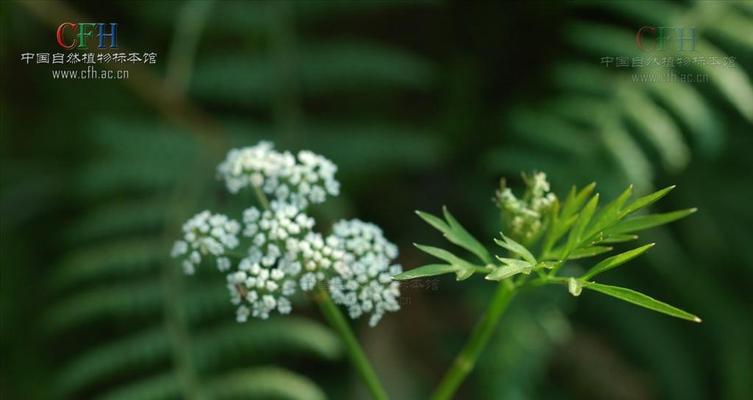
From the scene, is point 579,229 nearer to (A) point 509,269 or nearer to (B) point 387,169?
(A) point 509,269

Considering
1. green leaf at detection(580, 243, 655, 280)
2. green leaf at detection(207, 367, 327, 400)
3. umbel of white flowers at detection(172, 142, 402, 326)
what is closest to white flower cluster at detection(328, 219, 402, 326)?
umbel of white flowers at detection(172, 142, 402, 326)

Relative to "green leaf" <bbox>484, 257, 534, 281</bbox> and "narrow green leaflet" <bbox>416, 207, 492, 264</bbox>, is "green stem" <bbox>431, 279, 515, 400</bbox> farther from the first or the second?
"green leaf" <bbox>484, 257, 534, 281</bbox>

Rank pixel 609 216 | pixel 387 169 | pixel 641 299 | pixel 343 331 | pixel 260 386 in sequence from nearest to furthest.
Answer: pixel 641 299 → pixel 609 216 → pixel 343 331 → pixel 260 386 → pixel 387 169

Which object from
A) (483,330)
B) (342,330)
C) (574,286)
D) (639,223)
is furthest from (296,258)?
(639,223)

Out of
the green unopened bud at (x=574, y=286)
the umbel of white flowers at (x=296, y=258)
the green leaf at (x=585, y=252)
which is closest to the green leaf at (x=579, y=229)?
the green leaf at (x=585, y=252)

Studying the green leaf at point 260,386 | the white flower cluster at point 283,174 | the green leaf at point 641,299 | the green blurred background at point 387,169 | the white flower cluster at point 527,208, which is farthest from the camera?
the green blurred background at point 387,169

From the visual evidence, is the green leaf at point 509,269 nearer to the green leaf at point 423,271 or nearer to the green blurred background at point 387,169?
the green leaf at point 423,271
